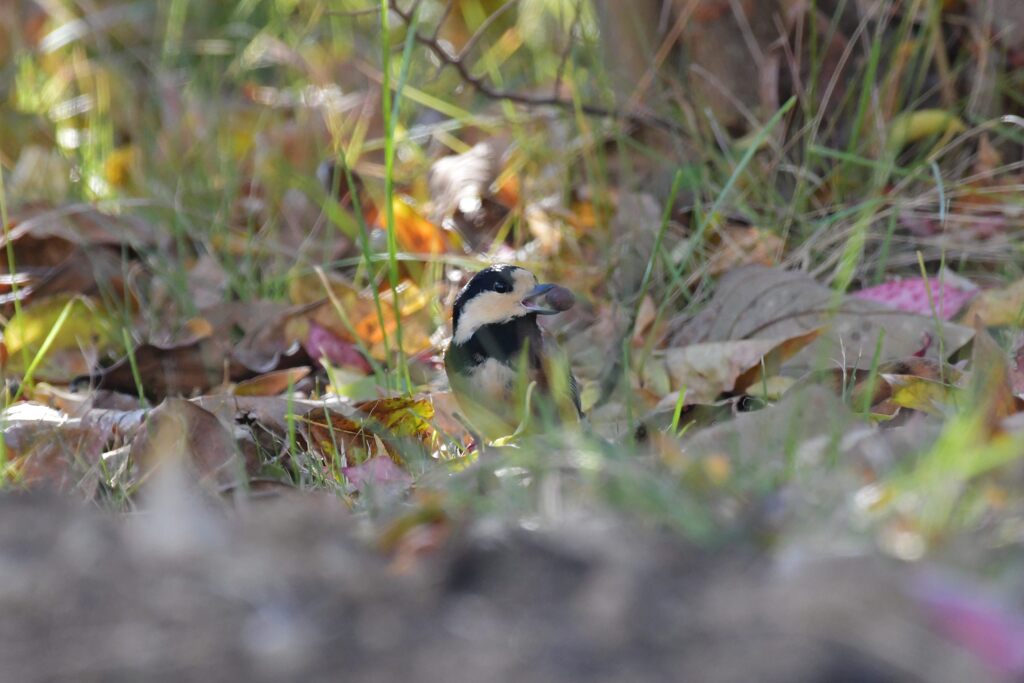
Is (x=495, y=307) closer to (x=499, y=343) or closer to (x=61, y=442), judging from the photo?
(x=499, y=343)

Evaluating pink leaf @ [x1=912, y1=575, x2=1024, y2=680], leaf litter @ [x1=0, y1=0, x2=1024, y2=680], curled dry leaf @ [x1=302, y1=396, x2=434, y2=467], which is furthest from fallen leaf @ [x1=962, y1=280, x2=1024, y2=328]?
pink leaf @ [x1=912, y1=575, x2=1024, y2=680]

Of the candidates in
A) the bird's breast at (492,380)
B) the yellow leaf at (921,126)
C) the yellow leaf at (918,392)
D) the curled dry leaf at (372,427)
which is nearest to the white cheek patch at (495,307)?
the bird's breast at (492,380)

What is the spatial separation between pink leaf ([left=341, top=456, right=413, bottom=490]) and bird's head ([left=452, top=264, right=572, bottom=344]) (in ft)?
2.17

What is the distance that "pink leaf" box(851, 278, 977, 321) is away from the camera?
3266 millimetres

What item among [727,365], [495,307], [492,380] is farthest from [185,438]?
[727,365]

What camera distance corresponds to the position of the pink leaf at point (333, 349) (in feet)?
11.7

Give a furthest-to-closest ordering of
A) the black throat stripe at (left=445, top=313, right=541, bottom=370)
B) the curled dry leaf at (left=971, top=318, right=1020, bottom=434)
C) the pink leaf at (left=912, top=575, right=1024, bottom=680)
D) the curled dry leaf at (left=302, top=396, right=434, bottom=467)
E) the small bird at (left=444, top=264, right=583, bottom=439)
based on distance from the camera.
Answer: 1. the black throat stripe at (left=445, top=313, right=541, bottom=370)
2. the small bird at (left=444, top=264, right=583, bottom=439)
3. the curled dry leaf at (left=302, top=396, right=434, bottom=467)
4. the curled dry leaf at (left=971, top=318, right=1020, bottom=434)
5. the pink leaf at (left=912, top=575, right=1024, bottom=680)

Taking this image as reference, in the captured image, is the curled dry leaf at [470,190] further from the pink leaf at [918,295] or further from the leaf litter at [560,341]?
the pink leaf at [918,295]

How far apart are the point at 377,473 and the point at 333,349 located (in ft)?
3.91

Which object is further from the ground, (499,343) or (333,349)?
(499,343)

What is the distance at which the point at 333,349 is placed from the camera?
3.60m

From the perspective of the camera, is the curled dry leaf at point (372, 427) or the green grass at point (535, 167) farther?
the green grass at point (535, 167)

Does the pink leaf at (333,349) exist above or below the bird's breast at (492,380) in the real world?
→ below

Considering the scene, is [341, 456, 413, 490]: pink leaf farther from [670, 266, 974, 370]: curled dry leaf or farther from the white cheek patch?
[670, 266, 974, 370]: curled dry leaf
